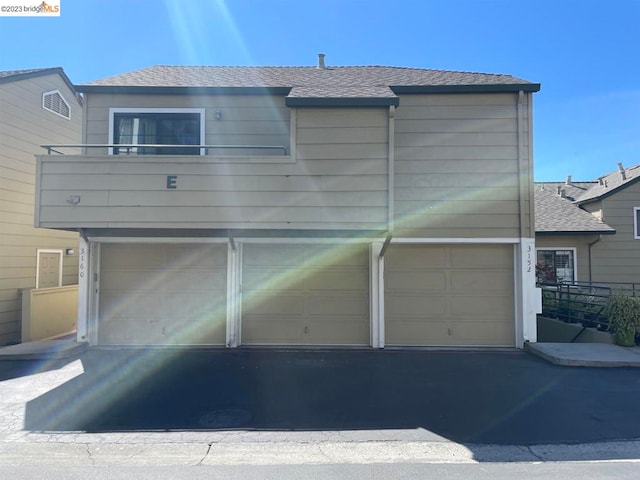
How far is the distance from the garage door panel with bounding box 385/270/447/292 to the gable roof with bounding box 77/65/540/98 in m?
3.80

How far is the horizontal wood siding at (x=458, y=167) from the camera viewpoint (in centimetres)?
894

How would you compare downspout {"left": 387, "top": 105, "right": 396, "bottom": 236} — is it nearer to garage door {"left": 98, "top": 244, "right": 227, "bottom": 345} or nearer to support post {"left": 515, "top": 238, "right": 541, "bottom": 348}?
support post {"left": 515, "top": 238, "right": 541, "bottom": 348}

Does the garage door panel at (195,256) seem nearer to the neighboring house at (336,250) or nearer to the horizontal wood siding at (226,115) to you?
the neighboring house at (336,250)


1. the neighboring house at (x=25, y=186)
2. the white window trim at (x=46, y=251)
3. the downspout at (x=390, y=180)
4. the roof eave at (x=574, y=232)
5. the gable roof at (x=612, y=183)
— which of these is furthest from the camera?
the gable roof at (x=612, y=183)

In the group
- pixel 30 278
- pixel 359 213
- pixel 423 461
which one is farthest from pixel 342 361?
pixel 30 278

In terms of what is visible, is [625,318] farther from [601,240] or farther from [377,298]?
[601,240]

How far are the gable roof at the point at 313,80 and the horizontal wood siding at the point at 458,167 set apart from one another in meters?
0.28

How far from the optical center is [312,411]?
5.39 m

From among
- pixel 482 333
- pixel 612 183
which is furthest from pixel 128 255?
pixel 612 183

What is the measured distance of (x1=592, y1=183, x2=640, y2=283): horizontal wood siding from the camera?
44.3ft

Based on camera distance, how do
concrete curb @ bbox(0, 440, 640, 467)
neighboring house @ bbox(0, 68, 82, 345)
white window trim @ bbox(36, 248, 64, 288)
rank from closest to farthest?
concrete curb @ bbox(0, 440, 640, 467)
neighboring house @ bbox(0, 68, 82, 345)
white window trim @ bbox(36, 248, 64, 288)

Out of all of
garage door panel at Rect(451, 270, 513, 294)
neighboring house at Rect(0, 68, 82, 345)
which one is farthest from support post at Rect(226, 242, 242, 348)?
neighboring house at Rect(0, 68, 82, 345)

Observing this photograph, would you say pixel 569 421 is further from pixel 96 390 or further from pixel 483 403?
pixel 96 390

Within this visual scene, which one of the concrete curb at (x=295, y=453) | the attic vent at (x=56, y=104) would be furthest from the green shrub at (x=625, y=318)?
the attic vent at (x=56, y=104)
